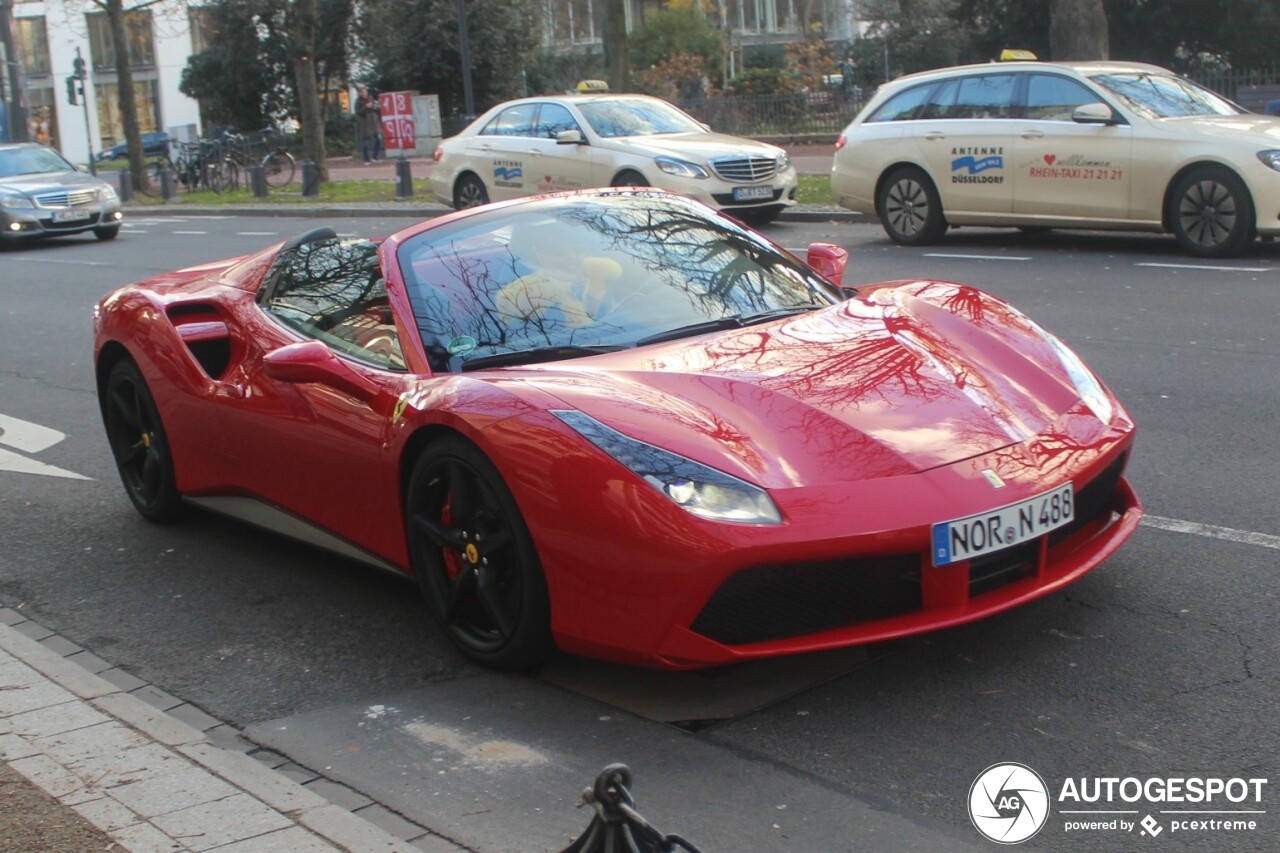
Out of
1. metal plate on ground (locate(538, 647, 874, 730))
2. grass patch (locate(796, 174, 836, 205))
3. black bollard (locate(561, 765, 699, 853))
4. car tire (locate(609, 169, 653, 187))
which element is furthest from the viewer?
grass patch (locate(796, 174, 836, 205))

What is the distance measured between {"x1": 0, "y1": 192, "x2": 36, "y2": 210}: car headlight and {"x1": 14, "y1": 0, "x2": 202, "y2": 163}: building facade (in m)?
50.0

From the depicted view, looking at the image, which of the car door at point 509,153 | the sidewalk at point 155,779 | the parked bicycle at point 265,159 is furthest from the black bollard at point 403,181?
the sidewalk at point 155,779

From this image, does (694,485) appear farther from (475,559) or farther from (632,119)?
(632,119)

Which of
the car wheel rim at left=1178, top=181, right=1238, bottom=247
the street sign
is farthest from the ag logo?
the street sign

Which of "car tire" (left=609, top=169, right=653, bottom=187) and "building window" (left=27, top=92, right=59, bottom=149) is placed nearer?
"car tire" (left=609, top=169, right=653, bottom=187)

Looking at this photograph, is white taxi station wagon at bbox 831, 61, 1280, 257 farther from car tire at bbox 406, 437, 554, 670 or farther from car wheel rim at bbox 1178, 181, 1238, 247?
car tire at bbox 406, 437, 554, 670

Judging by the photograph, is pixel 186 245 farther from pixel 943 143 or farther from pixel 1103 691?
pixel 1103 691

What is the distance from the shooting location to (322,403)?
4887 mm

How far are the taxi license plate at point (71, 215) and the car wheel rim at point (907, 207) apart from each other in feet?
44.6

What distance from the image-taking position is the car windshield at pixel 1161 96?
1257 centimetres

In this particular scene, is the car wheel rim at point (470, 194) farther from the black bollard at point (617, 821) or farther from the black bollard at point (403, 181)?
the black bollard at point (617, 821)

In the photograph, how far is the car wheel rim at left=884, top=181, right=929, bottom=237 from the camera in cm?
1431

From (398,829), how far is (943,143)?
11.6 metres

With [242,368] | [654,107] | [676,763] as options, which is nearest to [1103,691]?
[676,763]
